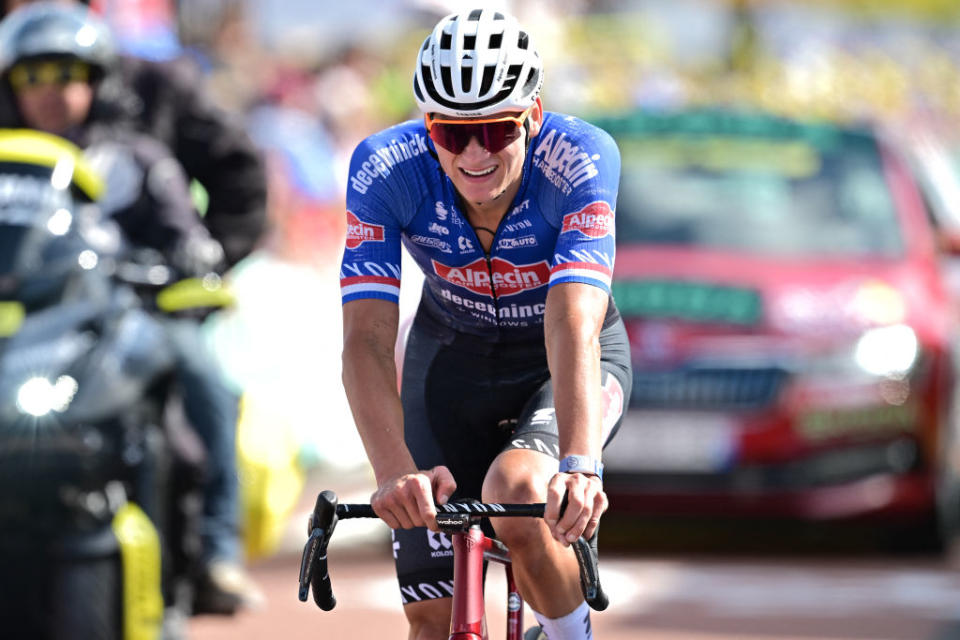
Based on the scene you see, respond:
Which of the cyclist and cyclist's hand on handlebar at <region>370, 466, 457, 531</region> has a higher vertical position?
the cyclist

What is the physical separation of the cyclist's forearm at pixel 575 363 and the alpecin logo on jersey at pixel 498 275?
1.27 feet

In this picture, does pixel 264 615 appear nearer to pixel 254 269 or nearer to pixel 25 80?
pixel 25 80

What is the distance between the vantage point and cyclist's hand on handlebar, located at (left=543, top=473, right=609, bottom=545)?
12.0 ft

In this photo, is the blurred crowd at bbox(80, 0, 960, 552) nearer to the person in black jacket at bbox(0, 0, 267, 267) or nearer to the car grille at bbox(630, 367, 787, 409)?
the person in black jacket at bbox(0, 0, 267, 267)

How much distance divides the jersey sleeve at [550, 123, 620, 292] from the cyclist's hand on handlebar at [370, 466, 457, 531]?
0.62 m

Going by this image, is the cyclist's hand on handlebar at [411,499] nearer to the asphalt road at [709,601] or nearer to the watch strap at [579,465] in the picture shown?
the watch strap at [579,465]

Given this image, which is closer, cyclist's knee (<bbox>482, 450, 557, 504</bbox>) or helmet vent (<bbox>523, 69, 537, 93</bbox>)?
cyclist's knee (<bbox>482, 450, 557, 504</bbox>)

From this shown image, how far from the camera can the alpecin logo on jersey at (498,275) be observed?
15.1 feet

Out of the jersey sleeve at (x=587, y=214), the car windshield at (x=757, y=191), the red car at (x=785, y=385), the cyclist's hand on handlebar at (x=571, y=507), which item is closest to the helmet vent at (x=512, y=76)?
the jersey sleeve at (x=587, y=214)

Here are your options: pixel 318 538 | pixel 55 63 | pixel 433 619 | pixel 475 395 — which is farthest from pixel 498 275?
pixel 55 63

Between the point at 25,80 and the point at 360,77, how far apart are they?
42.2ft

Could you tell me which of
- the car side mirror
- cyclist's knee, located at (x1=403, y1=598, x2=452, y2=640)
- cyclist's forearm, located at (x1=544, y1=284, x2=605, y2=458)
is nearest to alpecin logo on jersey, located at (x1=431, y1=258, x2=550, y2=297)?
cyclist's forearm, located at (x1=544, y1=284, x2=605, y2=458)

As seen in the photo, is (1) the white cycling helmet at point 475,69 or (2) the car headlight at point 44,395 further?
(2) the car headlight at point 44,395

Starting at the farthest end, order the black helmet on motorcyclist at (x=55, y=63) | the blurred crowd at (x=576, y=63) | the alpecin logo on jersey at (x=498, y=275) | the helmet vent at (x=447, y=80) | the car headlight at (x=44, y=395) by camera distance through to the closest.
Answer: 1. the blurred crowd at (x=576, y=63)
2. the black helmet on motorcyclist at (x=55, y=63)
3. the car headlight at (x=44, y=395)
4. the alpecin logo on jersey at (x=498, y=275)
5. the helmet vent at (x=447, y=80)
